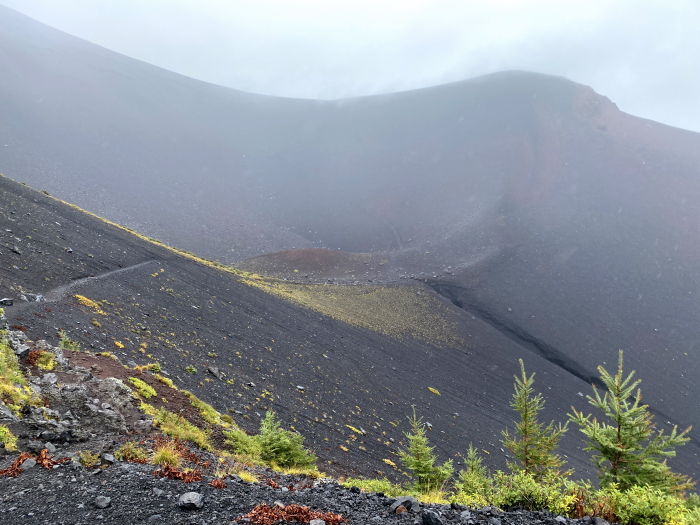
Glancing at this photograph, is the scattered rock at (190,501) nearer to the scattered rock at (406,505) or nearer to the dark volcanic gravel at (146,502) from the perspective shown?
the dark volcanic gravel at (146,502)

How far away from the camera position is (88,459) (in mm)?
5535

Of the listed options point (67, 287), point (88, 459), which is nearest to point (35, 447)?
point (88, 459)

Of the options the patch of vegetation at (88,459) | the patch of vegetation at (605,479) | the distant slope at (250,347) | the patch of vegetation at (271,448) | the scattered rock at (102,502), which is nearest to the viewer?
the scattered rock at (102,502)

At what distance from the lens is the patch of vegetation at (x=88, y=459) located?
5.48 m

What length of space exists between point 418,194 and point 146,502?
84845mm

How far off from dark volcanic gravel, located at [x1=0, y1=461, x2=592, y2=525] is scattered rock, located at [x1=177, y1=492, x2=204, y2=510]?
6cm

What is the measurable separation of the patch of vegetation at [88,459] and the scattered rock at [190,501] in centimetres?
174

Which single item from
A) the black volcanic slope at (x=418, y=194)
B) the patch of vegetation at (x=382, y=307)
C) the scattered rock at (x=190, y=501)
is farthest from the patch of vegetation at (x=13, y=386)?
the patch of vegetation at (x=382, y=307)

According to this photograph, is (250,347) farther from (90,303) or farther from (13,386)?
(13,386)

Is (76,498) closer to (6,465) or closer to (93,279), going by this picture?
(6,465)

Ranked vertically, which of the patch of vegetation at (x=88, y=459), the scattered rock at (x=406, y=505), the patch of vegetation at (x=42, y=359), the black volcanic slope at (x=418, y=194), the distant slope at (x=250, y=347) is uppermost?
the black volcanic slope at (x=418, y=194)

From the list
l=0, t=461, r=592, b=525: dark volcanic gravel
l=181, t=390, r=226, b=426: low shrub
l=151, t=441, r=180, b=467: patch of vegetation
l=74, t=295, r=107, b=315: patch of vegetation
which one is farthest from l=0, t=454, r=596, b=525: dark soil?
l=74, t=295, r=107, b=315: patch of vegetation

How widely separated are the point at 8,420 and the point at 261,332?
1673 centimetres

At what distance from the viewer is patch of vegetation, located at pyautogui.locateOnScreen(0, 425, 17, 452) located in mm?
5508
